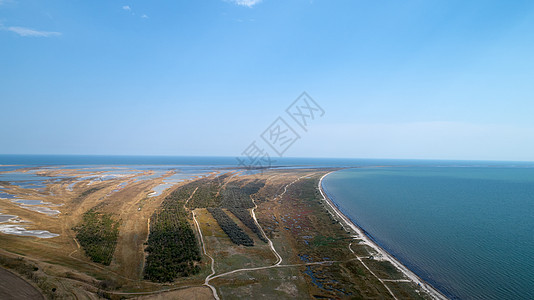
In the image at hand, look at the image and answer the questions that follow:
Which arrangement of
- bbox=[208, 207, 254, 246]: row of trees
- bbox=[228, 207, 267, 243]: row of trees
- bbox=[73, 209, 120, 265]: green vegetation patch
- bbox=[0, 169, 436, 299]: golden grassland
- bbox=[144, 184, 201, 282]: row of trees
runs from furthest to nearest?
bbox=[228, 207, 267, 243]: row of trees, bbox=[208, 207, 254, 246]: row of trees, bbox=[73, 209, 120, 265]: green vegetation patch, bbox=[144, 184, 201, 282]: row of trees, bbox=[0, 169, 436, 299]: golden grassland

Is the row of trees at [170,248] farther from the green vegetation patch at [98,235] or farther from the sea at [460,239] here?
the sea at [460,239]

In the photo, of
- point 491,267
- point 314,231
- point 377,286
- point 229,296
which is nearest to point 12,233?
point 229,296

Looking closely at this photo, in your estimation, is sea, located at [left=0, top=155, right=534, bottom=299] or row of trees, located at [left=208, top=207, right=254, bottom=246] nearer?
sea, located at [left=0, top=155, right=534, bottom=299]

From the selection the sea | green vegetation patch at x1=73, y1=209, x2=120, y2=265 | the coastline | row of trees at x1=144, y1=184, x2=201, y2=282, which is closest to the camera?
the coastline

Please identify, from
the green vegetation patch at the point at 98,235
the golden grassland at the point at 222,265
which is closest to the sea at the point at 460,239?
the golden grassland at the point at 222,265

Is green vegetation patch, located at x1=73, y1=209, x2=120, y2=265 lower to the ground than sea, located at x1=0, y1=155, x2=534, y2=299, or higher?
higher

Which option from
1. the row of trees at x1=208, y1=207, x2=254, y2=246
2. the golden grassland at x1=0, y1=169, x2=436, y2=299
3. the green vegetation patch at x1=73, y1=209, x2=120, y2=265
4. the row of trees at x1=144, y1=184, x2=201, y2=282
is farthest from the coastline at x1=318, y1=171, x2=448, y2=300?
the green vegetation patch at x1=73, y1=209, x2=120, y2=265

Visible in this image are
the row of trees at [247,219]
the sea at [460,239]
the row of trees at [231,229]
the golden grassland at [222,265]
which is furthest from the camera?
the row of trees at [247,219]

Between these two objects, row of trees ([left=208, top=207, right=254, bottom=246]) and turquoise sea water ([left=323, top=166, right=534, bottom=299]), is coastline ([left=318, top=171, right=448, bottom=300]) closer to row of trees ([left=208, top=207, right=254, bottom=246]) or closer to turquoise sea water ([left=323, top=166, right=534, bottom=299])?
turquoise sea water ([left=323, top=166, right=534, bottom=299])
